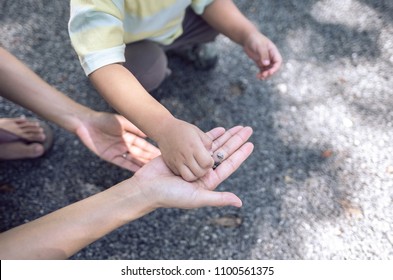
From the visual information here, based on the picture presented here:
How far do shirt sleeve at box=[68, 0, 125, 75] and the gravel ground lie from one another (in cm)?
52

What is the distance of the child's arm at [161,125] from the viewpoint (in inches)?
40.9

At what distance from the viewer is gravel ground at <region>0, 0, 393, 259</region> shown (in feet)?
4.56

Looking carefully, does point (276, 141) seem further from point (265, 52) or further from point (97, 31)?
point (97, 31)

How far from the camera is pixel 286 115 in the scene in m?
1.65

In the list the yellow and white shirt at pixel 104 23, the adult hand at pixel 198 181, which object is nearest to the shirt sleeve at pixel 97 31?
the yellow and white shirt at pixel 104 23

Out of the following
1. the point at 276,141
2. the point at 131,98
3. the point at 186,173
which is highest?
the point at 131,98

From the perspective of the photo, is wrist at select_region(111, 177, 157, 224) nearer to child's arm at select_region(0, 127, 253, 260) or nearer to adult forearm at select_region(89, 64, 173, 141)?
child's arm at select_region(0, 127, 253, 260)

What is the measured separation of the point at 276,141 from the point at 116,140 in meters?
0.59

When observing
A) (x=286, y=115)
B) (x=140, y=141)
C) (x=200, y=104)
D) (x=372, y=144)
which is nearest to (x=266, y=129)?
(x=286, y=115)

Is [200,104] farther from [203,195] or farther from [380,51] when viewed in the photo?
[380,51]

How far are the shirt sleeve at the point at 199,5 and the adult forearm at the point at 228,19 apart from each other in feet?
0.10

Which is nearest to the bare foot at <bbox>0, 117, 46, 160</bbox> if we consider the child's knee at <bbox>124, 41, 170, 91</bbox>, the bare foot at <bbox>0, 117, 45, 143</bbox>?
the bare foot at <bbox>0, 117, 45, 143</bbox>

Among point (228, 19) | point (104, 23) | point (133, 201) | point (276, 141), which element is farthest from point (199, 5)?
point (133, 201)

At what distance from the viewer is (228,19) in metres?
1.48
